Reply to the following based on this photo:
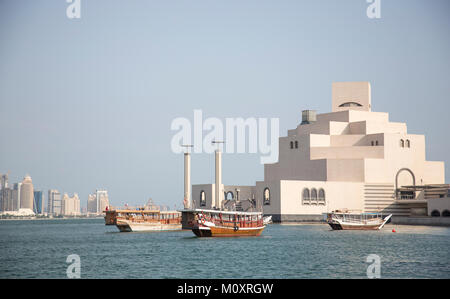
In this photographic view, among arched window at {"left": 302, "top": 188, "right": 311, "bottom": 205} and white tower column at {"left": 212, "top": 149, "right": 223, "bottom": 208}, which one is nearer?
arched window at {"left": 302, "top": 188, "right": 311, "bottom": 205}

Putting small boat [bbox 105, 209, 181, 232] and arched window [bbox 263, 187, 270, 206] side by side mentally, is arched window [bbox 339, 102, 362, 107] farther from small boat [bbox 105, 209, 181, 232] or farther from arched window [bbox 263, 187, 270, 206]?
small boat [bbox 105, 209, 181, 232]

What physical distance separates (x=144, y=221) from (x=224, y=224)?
27.2 meters

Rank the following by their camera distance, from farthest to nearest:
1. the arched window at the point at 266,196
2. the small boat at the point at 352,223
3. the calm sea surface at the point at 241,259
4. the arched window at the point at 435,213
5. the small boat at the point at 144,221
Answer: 1. the arched window at the point at 266,196
2. the arched window at the point at 435,213
3. the small boat at the point at 144,221
4. the small boat at the point at 352,223
5. the calm sea surface at the point at 241,259

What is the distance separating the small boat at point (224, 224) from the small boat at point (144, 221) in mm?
23226

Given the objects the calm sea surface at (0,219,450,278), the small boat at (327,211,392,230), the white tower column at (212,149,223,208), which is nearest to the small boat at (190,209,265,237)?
the calm sea surface at (0,219,450,278)

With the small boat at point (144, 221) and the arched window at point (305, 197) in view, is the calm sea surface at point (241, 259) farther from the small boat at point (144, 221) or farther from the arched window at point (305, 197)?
the arched window at point (305, 197)

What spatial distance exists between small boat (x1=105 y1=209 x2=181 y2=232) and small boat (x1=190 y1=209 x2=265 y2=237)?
2323 cm

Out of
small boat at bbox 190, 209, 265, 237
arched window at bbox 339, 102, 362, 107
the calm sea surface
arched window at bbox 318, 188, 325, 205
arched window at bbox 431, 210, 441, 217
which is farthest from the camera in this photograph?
arched window at bbox 339, 102, 362, 107

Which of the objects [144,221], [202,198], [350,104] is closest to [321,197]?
[202,198]

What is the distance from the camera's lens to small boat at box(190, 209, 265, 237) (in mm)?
72750

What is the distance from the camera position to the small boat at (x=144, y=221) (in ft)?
319

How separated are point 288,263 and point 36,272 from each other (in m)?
17.9

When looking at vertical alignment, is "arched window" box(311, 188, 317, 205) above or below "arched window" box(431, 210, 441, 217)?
above

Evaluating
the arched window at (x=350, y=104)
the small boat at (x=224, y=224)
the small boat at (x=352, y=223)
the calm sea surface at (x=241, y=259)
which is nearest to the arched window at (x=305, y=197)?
the small boat at (x=352, y=223)
